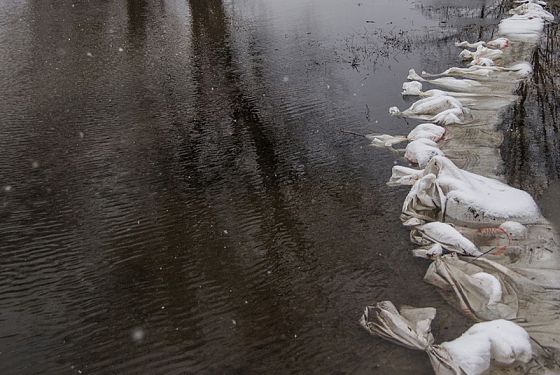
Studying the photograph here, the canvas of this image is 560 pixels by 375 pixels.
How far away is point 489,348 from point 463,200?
246 cm

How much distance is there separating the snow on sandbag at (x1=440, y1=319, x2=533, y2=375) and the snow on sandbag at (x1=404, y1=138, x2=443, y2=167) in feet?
11.8

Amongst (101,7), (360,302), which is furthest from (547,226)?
(101,7)

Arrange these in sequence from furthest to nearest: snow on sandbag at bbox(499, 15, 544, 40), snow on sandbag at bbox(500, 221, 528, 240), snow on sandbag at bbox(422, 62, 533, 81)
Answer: snow on sandbag at bbox(499, 15, 544, 40)
snow on sandbag at bbox(422, 62, 533, 81)
snow on sandbag at bbox(500, 221, 528, 240)

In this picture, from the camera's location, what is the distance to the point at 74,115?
9773mm

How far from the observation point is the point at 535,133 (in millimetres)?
8695

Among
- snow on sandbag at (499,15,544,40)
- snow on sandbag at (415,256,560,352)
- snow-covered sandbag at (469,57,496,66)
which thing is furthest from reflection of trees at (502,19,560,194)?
snow on sandbag at (499,15,544,40)

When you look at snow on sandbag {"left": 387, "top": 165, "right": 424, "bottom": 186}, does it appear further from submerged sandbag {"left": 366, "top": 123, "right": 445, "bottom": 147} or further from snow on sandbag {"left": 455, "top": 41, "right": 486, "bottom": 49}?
snow on sandbag {"left": 455, "top": 41, "right": 486, "bottom": 49}

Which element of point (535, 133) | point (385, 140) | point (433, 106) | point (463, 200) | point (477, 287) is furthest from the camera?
point (433, 106)

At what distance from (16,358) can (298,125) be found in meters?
6.22

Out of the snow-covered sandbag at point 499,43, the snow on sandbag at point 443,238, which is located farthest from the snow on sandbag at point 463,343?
the snow-covered sandbag at point 499,43

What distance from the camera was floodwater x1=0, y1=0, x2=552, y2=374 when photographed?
4742 millimetres

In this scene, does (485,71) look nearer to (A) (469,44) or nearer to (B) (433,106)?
(A) (469,44)

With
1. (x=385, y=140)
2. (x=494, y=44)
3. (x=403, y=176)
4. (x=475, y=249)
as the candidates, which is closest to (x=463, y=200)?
(x=475, y=249)

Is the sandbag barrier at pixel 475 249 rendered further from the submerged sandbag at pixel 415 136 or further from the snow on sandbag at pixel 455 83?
the snow on sandbag at pixel 455 83
